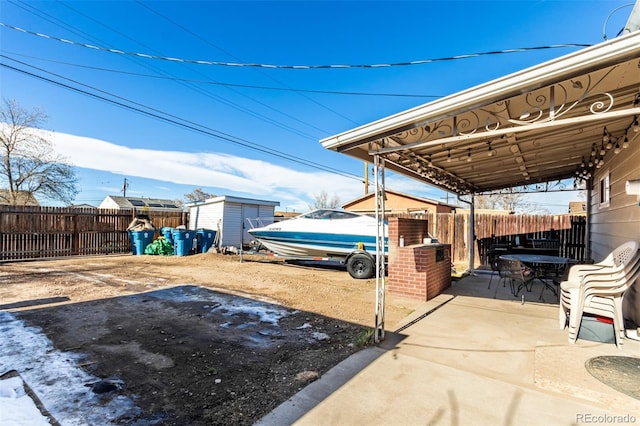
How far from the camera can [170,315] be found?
4527mm

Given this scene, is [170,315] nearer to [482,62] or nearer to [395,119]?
[395,119]

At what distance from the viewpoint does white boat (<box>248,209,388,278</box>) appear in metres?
7.93

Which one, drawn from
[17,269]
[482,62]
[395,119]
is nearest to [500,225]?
[482,62]

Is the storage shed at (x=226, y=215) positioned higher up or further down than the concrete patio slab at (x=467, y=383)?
higher up

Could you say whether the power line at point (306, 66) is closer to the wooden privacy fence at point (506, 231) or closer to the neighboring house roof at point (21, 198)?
the wooden privacy fence at point (506, 231)

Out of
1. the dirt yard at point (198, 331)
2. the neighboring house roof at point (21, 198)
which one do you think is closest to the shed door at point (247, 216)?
the dirt yard at point (198, 331)

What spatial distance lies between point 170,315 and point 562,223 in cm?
1101

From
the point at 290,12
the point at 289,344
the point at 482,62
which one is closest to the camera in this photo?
the point at 289,344

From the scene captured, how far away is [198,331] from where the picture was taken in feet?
12.7

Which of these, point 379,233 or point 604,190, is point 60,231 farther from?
point 604,190

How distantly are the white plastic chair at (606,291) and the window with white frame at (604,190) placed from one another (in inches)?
107

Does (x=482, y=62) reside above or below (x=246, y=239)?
above

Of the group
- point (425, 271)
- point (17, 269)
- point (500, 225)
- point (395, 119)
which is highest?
point (395, 119)

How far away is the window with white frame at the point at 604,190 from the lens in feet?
17.4
